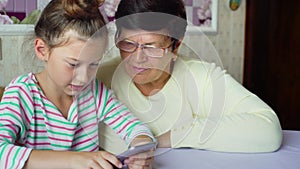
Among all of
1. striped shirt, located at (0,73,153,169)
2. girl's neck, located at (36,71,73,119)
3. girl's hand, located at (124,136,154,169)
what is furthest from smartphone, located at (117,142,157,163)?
girl's neck, located at (36,71,73,119)

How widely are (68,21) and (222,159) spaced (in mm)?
517

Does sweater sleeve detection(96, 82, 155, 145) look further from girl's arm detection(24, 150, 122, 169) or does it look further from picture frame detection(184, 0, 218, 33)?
picture frame detection(184, 0, 218, 33)

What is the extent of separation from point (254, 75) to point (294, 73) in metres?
0.35

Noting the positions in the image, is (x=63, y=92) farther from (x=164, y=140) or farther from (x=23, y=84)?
(x=164, y=140)

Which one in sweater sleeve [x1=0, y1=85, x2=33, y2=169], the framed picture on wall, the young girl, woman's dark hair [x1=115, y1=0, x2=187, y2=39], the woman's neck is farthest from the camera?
the framed picture on wall

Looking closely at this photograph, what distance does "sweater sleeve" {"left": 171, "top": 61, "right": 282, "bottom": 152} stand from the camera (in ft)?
3.69

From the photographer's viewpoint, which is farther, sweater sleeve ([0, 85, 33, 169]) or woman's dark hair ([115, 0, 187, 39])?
woman's dark hair ([115, 0, 187, 39])

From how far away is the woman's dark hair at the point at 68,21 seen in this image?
1002 millimetres

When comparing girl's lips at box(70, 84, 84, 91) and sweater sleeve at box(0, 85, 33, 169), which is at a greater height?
girl's lips at box(70, 84, 84, 91)

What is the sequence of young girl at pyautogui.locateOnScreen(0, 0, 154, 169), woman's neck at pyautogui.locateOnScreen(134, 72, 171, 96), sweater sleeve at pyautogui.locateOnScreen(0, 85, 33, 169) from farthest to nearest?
1. woman's neck at pyautogui.locateOnScreen(134, 72, 171, 96)
2. young girl at pyautogui.locateOnScreen(0, 0, 154, 169)
3. sweater sleeve at pyautogui.locateOnScreen(0, 85, 33, 169)

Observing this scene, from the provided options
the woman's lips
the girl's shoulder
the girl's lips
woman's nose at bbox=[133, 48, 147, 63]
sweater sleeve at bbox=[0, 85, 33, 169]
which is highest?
woman's nose at bbox=[133, 48, 147, 63]

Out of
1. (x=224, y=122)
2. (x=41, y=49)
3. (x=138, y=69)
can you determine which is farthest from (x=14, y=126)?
(x=224, y=122)

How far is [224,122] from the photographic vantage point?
1.15 meters

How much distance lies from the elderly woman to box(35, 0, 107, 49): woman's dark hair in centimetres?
10
